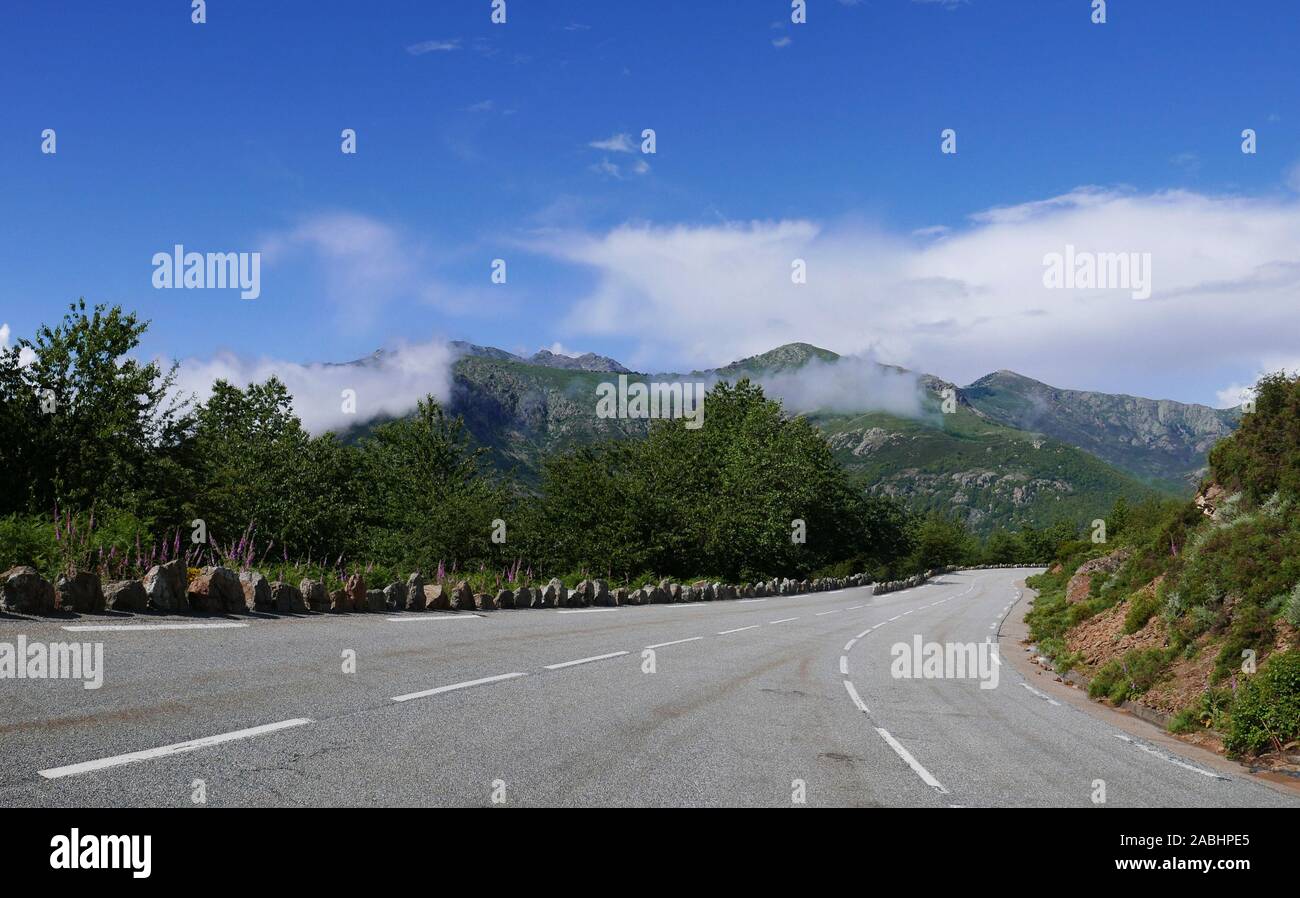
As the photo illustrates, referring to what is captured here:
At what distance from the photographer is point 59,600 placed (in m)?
10.8

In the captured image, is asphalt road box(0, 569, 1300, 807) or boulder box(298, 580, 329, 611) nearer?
asphalt road box(0, 569, 1300, 807)

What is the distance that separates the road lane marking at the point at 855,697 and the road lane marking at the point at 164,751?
23.9 ft

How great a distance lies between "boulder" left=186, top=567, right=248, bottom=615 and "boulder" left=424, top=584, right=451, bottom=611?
556 cm

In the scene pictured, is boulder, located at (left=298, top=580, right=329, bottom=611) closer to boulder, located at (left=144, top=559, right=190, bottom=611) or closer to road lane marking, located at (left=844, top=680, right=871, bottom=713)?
boulder, located at (left=144, top=559, right=190, bottom=611)

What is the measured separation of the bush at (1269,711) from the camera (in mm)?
10200

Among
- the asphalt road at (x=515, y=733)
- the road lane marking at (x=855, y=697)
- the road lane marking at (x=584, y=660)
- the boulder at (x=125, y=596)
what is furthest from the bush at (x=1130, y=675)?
the boulder at (x=125, y=596)

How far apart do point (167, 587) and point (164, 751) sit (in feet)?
24.5

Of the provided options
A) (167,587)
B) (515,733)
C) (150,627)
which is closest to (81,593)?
(150,627)

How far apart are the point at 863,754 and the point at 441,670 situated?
523 centimetres

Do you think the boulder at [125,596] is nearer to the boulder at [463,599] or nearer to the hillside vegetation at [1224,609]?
the boulder at [463,599]

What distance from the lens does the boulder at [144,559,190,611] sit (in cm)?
1218

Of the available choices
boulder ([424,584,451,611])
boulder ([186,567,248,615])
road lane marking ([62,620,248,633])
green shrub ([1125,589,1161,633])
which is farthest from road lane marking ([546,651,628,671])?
green shrub ([1125,589,1161,633])
